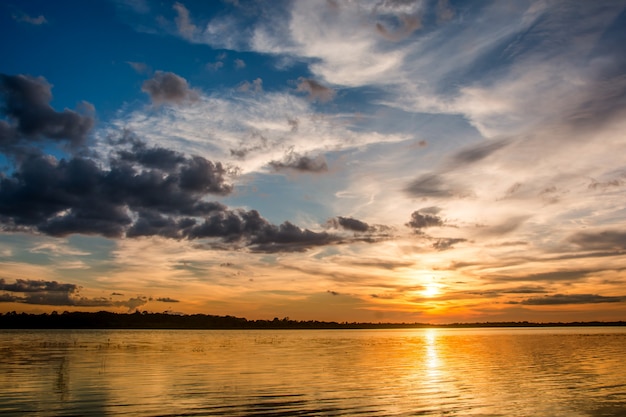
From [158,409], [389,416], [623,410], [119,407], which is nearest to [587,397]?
[623,410]

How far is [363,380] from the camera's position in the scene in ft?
163

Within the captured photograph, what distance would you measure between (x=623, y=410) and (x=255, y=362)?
151 ft

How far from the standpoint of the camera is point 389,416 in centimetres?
3138

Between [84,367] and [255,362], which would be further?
[255,362]

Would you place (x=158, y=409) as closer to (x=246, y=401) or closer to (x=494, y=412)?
(x=246, y=401)

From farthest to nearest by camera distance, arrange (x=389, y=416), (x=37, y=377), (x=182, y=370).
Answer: (x=182, y=370), (x=37, y=377), (x=389, y=416)

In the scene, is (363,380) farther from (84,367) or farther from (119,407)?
(84,367)

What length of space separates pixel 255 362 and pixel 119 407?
37.2 meters

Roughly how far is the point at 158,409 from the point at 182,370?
25.0 metres

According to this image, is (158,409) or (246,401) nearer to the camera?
(158,409)

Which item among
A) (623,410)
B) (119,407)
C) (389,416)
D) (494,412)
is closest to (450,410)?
(494,412)

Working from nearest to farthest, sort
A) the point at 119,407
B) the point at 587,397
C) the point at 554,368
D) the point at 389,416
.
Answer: the point at 389,416
the point at 119,407
the point at 587,397
the point at 554,368

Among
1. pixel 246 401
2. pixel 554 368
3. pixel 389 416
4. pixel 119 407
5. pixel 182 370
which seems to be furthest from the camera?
pixel 554 368

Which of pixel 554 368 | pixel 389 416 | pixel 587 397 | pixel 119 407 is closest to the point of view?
pixel 389 416
